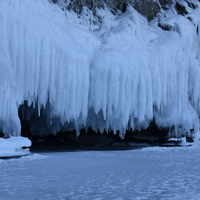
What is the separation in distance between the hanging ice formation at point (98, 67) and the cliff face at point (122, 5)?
17.6 inches

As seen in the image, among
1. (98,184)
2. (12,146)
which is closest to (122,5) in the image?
(12,146)

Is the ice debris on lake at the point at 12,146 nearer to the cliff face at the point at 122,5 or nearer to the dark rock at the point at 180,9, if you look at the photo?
the cliff face at the point at 122,5

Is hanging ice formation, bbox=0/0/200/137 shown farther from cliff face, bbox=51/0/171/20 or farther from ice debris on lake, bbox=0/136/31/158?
cliff face, bbox=51/0/171/20

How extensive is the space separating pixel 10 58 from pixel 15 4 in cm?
191

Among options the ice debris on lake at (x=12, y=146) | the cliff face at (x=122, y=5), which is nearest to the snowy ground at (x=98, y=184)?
the ice debris on lake at (x=12, y=146)

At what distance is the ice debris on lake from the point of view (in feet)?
26.5

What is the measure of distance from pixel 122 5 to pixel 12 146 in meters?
10.9

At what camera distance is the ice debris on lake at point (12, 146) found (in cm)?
808

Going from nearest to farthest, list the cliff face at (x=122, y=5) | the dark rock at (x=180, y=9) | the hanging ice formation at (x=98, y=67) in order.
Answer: the hanging ice formation at (x=98, y=67)
the cliff face at (x=122, y=5)
the dark rock at (x=180, y=9)

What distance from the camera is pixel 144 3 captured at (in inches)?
647

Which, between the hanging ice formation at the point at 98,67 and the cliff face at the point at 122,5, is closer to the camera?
the hanging ice formation at the point at 98,67

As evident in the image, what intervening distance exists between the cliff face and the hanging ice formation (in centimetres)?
45

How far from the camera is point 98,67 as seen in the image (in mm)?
11336

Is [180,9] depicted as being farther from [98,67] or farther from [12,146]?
[12,146]
